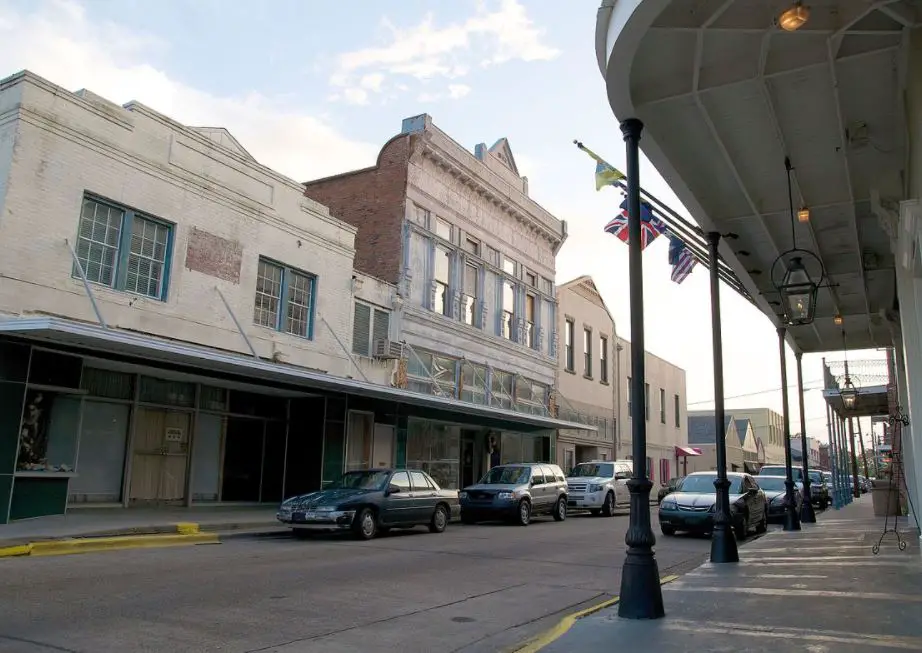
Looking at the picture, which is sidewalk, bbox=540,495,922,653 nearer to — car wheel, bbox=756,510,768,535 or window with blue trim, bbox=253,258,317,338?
car wheel, bbox=756,510,768,535

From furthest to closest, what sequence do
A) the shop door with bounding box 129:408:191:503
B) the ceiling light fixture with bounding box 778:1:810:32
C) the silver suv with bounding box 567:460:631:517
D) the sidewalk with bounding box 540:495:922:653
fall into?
1. the silver suv with bounding box 567:460:631:517
2. the shop door with bounding box 129:408:191:503
3. the ceiling light fixture with bounding box 778:1:810:32
4. the sidewalk with bounding box 540:495:922:653

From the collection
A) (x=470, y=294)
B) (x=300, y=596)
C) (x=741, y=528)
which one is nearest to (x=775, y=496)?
(x=741, y=528)

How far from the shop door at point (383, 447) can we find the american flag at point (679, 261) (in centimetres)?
1115

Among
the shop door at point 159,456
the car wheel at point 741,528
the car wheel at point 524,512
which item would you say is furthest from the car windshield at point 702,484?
the shop door at point 159,456

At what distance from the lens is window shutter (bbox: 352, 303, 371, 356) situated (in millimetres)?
22766

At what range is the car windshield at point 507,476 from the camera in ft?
70.4

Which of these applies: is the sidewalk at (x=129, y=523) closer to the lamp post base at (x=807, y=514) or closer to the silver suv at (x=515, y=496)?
the silver suv at (x=515, y=496)

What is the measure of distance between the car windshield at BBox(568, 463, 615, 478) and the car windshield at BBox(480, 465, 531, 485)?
17.9 ft

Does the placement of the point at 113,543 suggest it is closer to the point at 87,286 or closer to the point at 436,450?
the point at 87,286

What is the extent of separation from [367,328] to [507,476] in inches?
243

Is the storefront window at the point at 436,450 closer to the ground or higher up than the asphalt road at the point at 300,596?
higher up

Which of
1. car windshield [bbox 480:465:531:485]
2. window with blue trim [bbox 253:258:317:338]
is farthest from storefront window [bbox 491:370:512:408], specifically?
window with blue trim [bbox 253:258:317:338]

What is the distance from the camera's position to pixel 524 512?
20703mm

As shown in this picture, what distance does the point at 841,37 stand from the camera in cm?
676
